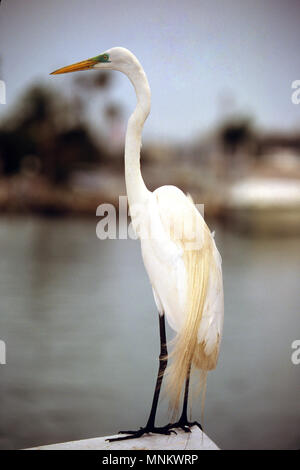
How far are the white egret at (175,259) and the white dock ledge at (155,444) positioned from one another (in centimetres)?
2

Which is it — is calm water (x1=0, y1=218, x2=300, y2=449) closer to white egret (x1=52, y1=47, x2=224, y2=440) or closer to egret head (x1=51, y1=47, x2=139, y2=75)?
white egret (x1=52, y1=47, x2=224, y2=440)

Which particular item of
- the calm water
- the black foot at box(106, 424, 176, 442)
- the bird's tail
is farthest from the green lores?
the calm water

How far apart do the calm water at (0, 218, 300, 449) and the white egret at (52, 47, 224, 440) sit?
1.06 meters

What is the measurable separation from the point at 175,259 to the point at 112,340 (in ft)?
5.95

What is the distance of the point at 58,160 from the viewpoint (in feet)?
13.6

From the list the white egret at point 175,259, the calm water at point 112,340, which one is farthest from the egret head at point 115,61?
the calm water at point 112,340

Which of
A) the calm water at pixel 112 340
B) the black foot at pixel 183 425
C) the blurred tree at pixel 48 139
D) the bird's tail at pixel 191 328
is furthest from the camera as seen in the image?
the blurred tree at pixel 48 139

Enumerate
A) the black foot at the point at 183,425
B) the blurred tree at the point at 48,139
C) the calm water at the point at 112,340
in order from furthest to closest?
the blurred tree at the point at 48,139 < the calm water at the point at 112,340 < the black foot at the point at 183,425

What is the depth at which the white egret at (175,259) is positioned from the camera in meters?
1.17

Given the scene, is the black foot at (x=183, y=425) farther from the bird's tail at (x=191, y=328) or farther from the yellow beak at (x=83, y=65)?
the yellow beak at (x=83, y=65)

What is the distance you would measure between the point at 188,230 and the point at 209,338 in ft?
0.92

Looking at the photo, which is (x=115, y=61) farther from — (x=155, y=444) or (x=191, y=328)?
(x=155, y=444)

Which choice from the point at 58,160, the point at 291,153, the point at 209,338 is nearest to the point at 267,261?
the point at 291,153
